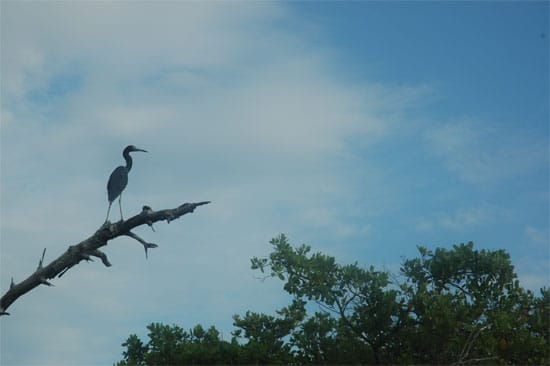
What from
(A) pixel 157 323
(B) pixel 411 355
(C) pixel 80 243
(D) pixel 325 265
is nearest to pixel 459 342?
(B) pixel 411 355

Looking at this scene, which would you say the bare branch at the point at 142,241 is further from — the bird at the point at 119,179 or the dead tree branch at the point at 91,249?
the bird at the point at 119,179

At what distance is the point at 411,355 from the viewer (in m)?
16.5

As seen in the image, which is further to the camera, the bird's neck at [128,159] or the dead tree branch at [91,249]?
the bird's neck at [128,159]

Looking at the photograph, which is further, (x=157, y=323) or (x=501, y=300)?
(x=501, y=300)

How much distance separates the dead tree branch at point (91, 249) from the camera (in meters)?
14.3

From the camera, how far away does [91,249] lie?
599 inches

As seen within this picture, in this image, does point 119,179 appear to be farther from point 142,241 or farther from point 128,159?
point 142,241

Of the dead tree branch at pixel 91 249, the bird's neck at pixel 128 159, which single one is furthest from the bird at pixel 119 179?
the dead tree branch at pixel 91 249

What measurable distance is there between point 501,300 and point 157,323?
856 cm

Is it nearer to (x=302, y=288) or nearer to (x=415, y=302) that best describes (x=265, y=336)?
(x=302, y=288)

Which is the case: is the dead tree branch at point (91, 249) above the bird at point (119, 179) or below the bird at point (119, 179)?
below

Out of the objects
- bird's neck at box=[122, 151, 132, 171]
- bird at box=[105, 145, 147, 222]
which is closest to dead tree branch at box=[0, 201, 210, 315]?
bird at box=[105, 145, 147, 222]

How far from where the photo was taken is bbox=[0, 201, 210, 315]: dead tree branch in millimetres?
14328

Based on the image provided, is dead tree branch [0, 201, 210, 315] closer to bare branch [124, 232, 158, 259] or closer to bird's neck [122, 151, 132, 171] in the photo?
bare branch [124, 232, 158, 259]
